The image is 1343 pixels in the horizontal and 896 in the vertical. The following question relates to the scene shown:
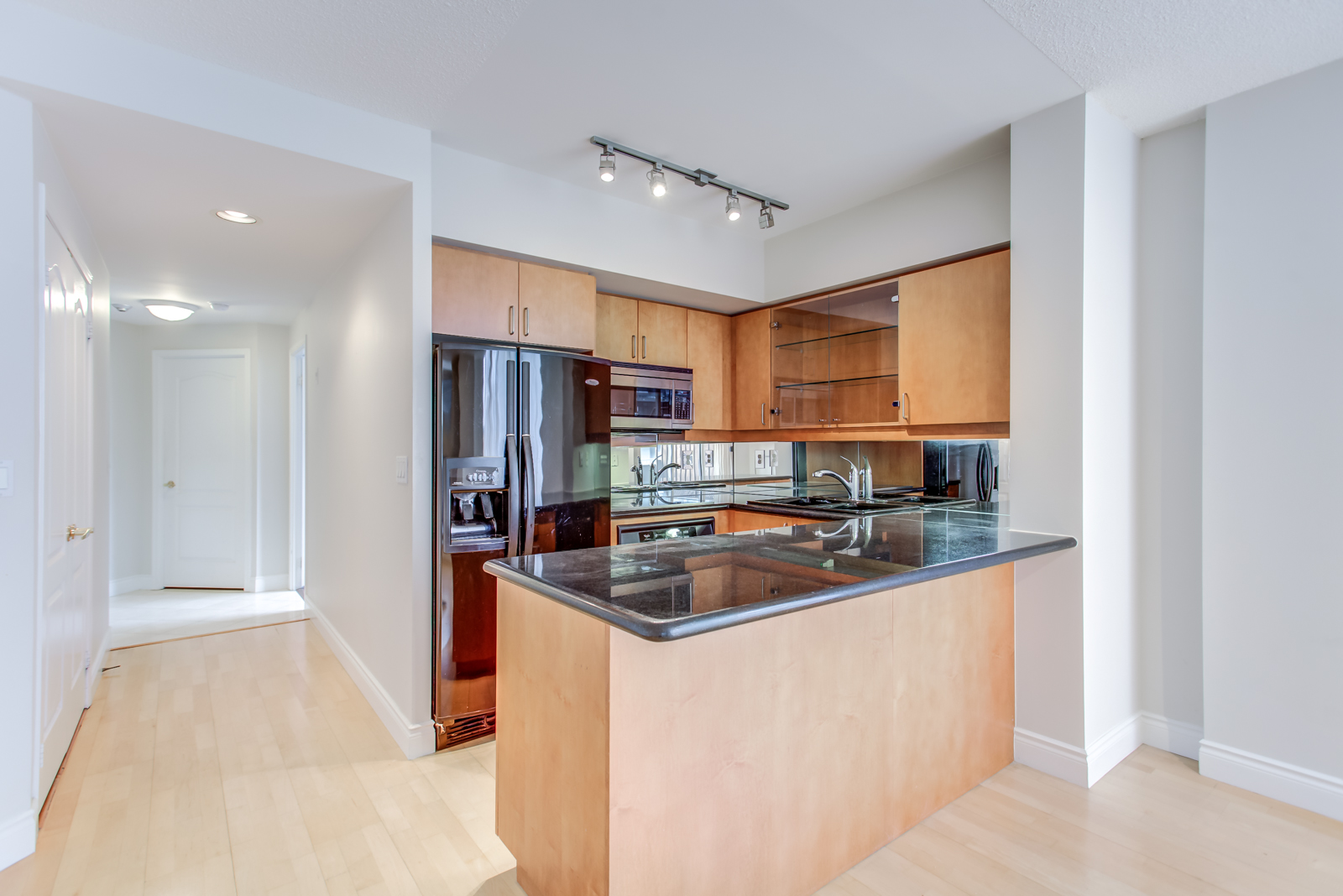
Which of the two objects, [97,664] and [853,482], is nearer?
[97,664]

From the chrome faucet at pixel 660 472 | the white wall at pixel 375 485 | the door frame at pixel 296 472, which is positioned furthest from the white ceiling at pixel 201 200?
the chrome faucet at pixel 660 472

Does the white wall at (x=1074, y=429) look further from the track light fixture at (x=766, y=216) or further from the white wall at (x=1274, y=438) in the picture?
the track light fixture at (x=766, y=216)

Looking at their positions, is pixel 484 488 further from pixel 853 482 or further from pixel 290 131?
pixel 853 482

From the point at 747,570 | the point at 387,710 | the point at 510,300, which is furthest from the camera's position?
the point at 510,300

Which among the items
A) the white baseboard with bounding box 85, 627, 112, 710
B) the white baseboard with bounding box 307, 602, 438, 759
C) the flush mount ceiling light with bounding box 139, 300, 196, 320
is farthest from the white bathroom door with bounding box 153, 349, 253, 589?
the white baseboard with bounding box 307, 602, 438, 759

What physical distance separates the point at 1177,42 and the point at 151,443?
711cm

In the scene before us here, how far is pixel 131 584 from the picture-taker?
5.43 metres

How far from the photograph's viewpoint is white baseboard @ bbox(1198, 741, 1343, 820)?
2.10 meters

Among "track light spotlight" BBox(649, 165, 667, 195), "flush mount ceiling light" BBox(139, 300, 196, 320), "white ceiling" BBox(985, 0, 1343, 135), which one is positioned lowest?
"flush mount ceiling light" BBox(139, 300, 196, 320)

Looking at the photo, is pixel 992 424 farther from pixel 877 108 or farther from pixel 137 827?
pixel 137 827

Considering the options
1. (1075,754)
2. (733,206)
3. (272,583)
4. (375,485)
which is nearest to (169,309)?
(272,583)

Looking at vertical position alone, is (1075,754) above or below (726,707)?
below

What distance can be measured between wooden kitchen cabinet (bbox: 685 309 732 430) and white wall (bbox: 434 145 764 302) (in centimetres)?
36

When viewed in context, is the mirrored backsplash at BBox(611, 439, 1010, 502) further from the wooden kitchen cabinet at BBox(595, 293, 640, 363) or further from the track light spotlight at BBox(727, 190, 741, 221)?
the track light spotlight at BBox(727, 190, 741, 221)
